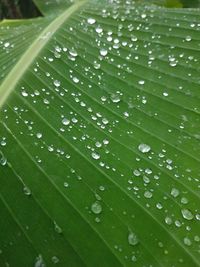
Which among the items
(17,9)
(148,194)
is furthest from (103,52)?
(17,9)

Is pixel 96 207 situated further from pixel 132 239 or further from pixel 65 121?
pixel 65 121

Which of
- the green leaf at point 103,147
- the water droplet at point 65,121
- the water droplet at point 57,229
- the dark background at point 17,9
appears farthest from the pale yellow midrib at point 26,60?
the dark background at point 17,9

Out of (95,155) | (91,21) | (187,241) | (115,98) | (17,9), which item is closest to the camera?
(187,241)

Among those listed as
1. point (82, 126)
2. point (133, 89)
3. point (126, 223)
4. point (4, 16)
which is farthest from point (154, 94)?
point (4, 16)

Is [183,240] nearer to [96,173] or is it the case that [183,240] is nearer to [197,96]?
[96,173]

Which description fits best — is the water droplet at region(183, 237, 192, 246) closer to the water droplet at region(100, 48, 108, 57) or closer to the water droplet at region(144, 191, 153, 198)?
the water droplet at region(144, 191, 153, 198)

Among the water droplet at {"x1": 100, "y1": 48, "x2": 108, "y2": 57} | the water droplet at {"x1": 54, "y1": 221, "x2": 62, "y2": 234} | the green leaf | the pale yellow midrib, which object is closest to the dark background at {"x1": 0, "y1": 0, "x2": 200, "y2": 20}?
the pale yellow midrib
